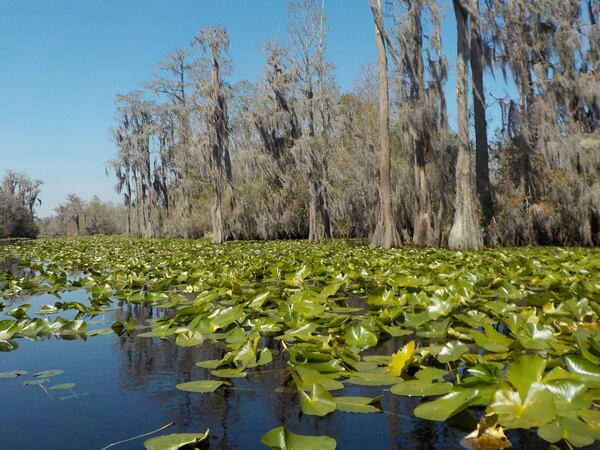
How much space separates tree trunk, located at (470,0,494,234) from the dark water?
12.6m

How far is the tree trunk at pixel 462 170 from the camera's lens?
1211 cm

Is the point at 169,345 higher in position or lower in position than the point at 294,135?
lower

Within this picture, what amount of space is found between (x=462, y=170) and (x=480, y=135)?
7.38ft

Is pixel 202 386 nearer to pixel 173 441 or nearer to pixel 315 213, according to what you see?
pixel 173 441

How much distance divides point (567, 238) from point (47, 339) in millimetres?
14183

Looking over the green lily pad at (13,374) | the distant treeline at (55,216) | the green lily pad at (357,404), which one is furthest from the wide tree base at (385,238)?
the distant treeline at (55,216)

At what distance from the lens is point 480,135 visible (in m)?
14.2

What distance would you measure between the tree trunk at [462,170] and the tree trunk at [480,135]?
3.67 feet

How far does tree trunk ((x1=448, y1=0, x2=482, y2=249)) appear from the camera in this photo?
12.1 metres

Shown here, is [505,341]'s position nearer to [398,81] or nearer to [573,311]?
[573,311]

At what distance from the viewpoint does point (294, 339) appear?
9.25 feet

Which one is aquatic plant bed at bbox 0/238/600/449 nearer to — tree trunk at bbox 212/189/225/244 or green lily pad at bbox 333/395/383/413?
green lily pad at bbox 333/395/383/413

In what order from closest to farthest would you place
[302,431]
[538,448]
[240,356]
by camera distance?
[538,448] < [302,431] < [240,356]

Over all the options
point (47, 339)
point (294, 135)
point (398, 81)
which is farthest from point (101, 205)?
point (47, 339)
